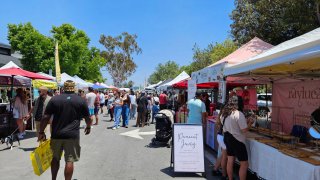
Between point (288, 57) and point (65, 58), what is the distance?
32309 millimetres

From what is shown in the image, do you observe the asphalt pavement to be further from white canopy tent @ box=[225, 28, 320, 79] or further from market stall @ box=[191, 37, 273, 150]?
white canopy tent @ box=[225, 28, 320, 79]

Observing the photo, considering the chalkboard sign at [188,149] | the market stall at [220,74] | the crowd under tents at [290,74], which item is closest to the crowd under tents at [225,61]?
the market stall at [220,74]

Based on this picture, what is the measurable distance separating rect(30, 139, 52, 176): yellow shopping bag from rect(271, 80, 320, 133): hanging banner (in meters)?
6.09

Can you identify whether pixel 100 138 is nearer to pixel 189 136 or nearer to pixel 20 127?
pixel 20 127

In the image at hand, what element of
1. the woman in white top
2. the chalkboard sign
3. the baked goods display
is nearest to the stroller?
the chalkboard sign

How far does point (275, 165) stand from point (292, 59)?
169cm

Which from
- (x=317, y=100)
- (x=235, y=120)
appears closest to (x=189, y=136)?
(x=235, y=120)

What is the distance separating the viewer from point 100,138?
12.6 m

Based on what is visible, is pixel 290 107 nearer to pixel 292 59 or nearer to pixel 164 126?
pixel 164 126

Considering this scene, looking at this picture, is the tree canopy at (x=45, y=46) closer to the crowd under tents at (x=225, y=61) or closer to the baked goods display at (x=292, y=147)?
the crowd under tents at (x=225, y=61)

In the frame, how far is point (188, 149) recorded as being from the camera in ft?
24.0

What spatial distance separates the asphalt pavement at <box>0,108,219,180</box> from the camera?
7.10m

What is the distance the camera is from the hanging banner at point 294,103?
898 centimetres

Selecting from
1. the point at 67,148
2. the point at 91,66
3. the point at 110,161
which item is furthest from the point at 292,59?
the point at 91,66
